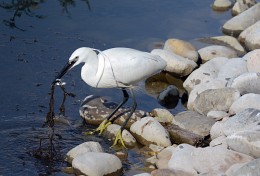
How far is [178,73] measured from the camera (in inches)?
373

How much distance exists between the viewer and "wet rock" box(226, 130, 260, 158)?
6504 mm

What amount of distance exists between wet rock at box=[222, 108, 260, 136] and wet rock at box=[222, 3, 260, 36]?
14.2 feet

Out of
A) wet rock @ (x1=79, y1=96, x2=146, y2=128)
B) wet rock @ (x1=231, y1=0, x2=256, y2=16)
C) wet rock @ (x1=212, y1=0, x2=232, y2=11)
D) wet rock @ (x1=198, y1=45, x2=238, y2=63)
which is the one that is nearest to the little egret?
wet rock @ (x1=79, y1=96, x2=146, y2=128)

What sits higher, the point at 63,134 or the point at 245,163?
the point at 245,163

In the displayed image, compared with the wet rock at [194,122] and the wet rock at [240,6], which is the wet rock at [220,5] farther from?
the wet rock at [194,122]

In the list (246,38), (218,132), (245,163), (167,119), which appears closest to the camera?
(245,163)

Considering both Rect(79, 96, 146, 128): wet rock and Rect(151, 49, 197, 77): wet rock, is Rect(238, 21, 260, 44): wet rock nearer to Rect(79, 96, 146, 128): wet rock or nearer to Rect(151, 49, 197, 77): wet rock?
Rect(151, 49, 197, 77): wet rock

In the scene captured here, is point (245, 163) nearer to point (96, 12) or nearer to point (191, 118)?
point (191, 118)

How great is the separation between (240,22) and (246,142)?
5.18m

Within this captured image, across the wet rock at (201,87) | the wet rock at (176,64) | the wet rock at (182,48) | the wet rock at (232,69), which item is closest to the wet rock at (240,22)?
the wet rock at (182,48)

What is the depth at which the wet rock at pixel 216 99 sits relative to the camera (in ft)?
26.4

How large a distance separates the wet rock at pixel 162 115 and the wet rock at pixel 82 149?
1.18 m

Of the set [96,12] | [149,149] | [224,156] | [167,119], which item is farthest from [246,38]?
[224,156]

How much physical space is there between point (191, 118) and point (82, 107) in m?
1.28
